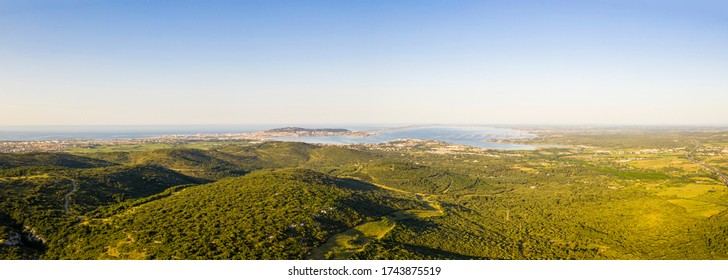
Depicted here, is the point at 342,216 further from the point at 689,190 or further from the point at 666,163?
the point at 666,163

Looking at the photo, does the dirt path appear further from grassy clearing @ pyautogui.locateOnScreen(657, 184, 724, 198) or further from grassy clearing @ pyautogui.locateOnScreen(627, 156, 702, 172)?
grassy clearing @ pyautogui.locateOnScreen(627, 156, 702, 172)

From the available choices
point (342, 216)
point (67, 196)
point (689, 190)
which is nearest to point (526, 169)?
point (689, 190)

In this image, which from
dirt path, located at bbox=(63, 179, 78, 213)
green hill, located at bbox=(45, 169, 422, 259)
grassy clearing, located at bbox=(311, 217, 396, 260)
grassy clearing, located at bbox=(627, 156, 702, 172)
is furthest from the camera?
grassy clearing, located at bbox=(627, 156, 702, 172)

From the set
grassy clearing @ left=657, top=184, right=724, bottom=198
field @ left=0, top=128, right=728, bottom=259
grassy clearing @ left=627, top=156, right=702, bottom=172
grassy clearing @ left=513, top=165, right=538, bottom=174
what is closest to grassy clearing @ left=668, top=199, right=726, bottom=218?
field @ left=0, top=128, right=728, bottom=259

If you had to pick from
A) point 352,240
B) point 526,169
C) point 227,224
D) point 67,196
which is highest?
point 67,196

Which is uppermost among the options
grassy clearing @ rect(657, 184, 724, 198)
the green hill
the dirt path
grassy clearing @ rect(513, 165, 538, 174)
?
the dirt path
